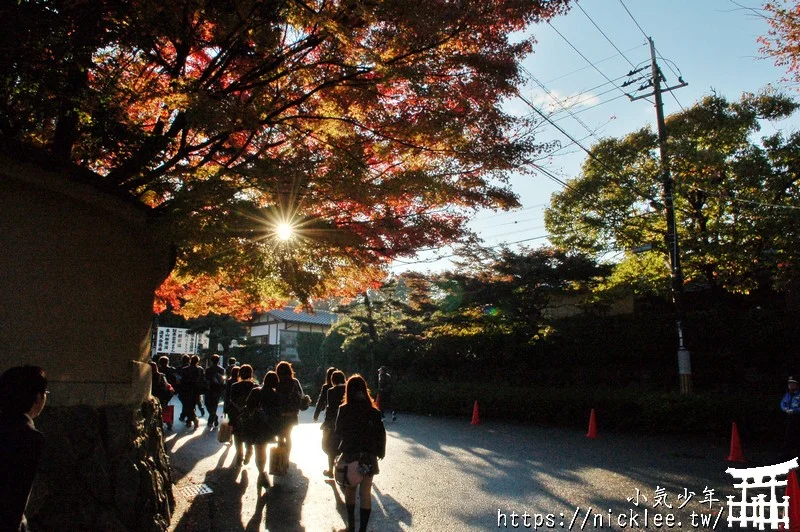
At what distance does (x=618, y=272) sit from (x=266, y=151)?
1327 centimetres

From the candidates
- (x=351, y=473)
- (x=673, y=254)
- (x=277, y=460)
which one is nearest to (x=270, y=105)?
(x=351, y=473)

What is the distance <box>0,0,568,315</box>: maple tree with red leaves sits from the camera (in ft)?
16.1

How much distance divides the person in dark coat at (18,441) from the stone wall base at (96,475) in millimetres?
2428

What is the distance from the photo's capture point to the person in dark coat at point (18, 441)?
2340 millimetres

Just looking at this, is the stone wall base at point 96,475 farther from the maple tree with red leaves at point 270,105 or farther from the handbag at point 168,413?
the handbag at point 168,413

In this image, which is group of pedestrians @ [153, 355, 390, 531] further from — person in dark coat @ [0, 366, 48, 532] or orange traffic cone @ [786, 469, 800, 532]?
orange traffic cone @ [786, 469, 800, 532]

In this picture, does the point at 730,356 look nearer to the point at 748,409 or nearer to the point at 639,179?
the point at 748,409

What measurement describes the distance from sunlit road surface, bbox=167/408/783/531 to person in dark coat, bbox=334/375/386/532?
0.66m

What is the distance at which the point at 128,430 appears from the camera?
536 centimetres

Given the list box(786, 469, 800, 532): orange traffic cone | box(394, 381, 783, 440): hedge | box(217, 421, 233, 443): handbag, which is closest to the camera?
box(786, 469, 800, 532): orange traffic cone

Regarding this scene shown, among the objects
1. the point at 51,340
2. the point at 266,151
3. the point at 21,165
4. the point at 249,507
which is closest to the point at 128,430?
the point at 51,340

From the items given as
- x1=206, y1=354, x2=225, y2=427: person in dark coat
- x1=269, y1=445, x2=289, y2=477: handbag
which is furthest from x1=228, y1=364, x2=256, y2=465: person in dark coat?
x1=206, y1=354, x2=225, y2=427: person in dark coat

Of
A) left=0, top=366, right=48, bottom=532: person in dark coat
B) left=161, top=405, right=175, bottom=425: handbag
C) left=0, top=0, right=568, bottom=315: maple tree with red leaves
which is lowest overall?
left=161, top=405, right=175, bottom=425: handbag

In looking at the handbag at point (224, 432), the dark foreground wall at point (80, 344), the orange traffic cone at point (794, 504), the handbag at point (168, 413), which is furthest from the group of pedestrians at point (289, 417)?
the orange traffic cone at point (794, 504)
